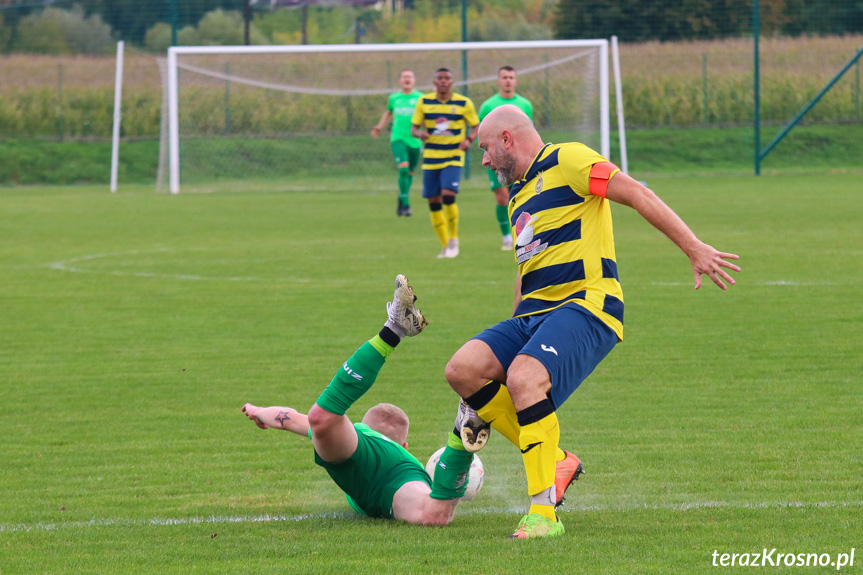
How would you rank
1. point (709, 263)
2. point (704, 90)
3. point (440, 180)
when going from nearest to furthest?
point (709, 263)
point (440, 180)
point (704, 90)

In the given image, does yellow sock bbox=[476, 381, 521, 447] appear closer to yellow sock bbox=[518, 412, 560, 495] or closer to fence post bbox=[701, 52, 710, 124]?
yellow sock bbox=[518, 412, 560, 495]

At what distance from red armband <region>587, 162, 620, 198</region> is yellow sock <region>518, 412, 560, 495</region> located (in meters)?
0.94

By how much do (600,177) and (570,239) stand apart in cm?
30

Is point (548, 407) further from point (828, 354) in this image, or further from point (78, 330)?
point (78, 330)

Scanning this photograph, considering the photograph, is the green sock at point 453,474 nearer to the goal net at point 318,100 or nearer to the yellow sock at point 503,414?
the yellow sock at point 503,414

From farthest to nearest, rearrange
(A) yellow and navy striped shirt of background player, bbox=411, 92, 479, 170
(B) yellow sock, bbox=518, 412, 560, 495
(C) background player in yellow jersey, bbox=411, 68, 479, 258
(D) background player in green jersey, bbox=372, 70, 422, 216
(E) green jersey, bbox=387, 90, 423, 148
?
(E) green jersey, bbox=387, 90, 423, 148 < (D) background player in green jersey, bbox=372, 70, 422, 216 < (A) yellow and navy striped shirt of background player, bbox=411, 92, 479, 170 < (C) background player in yellow jersey, bbox=411, 68, 479, 258 < (B) yellow sock, bbox=518, 412, 560, 495

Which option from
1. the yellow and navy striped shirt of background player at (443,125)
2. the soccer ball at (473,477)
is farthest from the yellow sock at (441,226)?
the soccer ball at (473,477)

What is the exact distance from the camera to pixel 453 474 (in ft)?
14.9

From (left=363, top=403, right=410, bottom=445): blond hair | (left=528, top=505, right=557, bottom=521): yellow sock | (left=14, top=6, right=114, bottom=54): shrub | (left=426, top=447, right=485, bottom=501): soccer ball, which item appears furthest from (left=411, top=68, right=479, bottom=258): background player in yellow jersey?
(left=14, top=6, right=114, bottom=54): shrub

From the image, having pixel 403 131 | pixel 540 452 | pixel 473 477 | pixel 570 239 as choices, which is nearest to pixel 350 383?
pixel 473 477

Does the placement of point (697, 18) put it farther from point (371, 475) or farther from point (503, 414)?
point (371, 475)

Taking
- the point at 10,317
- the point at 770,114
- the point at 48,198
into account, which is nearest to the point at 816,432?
the point at 10,317

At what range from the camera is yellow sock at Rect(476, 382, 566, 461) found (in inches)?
179

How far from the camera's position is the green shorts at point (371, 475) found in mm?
4695
